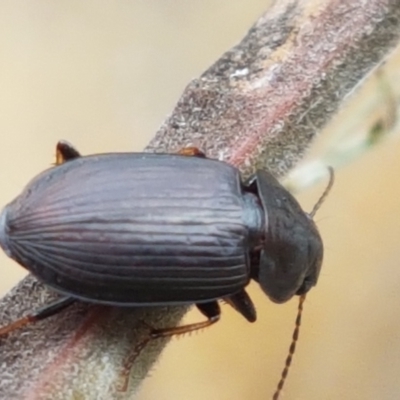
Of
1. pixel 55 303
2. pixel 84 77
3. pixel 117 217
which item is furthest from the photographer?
pixel 84 77

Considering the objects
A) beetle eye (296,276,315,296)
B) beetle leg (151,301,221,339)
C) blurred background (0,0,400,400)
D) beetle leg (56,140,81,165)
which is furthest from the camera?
blurred background (0,0,400,400)

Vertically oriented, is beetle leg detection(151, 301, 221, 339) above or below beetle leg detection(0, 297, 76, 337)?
below

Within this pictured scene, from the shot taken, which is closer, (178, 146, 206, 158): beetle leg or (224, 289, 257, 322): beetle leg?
(178, 146, 206, 158): beetle leg

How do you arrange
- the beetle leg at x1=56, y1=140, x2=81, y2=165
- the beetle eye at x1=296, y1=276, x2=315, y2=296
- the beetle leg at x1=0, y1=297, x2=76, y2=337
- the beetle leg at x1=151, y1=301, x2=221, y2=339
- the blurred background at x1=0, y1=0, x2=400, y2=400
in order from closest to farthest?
1. the beetle leg at x1=0, y1=297, x2=76, y2=337
2. the beetle leg at x1=151, y1=301, x2=221, y2=339
3. the beetle leg at x1=56, y1=140, x2=81, y2=165
4. the beetle eye at x1=296, y1=276, x2=315, y2=296
5. the blurred background at x1=0, y1=0, x2=400, y2=400

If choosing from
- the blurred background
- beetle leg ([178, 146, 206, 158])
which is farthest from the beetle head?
the blurred background

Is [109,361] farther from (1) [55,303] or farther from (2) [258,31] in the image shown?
(2) [258,31]

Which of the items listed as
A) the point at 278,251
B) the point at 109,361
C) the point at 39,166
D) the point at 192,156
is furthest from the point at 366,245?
the point at 109,361

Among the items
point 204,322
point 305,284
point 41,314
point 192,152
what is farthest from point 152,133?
point 41,314

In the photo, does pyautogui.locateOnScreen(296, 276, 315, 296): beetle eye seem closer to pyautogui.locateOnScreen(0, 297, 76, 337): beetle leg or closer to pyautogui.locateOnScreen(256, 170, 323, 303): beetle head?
pyautogui.locateOnScreen(256, 170, 323, 303): beetle head
